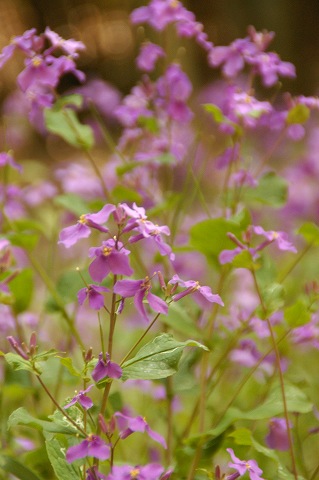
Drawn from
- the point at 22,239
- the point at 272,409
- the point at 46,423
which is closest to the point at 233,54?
the point at 22,239

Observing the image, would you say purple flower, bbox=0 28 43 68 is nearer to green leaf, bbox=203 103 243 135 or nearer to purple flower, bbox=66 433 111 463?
green leaf, bbox=203 103 243 135

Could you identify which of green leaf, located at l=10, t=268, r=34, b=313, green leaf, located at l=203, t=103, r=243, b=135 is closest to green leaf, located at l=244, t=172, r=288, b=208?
green leaf, located at l=203, t=103, r=243, b=135

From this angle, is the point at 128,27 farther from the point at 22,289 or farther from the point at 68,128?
the point at 22,289

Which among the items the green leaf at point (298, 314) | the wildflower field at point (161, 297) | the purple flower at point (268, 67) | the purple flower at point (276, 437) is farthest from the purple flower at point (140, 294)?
the purple flower at point (268, 67)

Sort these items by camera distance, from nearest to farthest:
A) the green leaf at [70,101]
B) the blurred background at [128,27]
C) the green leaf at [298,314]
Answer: the green leaf at [298,314] < the green leaf at [70,101] < the blurred background at [128,27]

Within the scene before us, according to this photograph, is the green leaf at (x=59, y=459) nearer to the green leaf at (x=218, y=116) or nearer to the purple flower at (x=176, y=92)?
the green leaf at (x=218, y=116)

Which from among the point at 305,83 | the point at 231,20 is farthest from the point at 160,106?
the point at 305,83

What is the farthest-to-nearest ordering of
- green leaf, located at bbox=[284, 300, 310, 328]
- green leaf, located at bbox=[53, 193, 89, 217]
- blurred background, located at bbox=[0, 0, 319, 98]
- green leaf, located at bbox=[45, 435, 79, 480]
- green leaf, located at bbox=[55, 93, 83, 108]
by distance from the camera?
1. blurred background, located at bbox=[0, 0, 319, 98]
2. green leaf, located at bbox=[53, 193, 89, 217]
3. green leaf, located at bbox=[55, 93, 83, 108]
4. green leaf, located at bbox=[284, 300, 310, 328]
5. green leaf, located at bbox=[45, 435, 79, 480]
